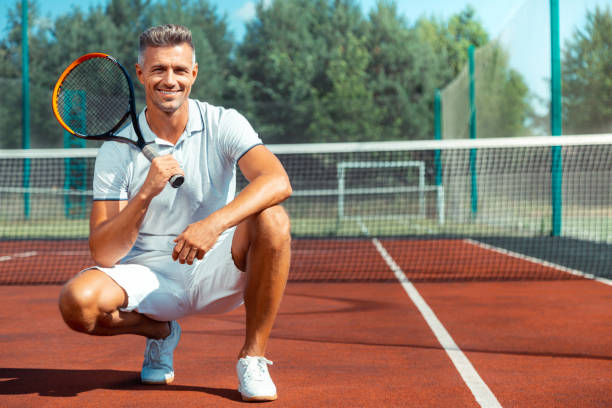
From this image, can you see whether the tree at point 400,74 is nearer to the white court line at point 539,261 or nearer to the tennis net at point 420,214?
the tennis net at point 420,214

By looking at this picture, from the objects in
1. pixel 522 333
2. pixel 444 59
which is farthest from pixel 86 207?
pixel 444 59

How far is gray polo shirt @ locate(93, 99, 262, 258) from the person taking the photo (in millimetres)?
3090

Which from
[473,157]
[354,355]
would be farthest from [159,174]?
[473,157]

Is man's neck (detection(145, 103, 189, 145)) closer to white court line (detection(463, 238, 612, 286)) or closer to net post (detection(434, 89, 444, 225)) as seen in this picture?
white court line (detection(463, 238, 612, 286))

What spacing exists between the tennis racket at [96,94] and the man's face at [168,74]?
22cm

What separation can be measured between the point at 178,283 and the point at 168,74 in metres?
0.80

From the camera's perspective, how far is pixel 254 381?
2.91m

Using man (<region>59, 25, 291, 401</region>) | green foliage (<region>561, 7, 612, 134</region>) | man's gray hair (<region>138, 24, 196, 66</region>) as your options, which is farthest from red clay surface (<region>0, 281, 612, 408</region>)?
green foliage (<region>561, 7, 612, 134</region>)

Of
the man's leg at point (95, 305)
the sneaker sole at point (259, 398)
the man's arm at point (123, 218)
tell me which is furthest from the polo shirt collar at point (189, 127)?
the sneaker sole at point (259, 398)

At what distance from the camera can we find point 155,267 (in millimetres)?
3098

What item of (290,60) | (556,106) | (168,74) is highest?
(290,60)

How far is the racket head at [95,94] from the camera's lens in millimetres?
3533

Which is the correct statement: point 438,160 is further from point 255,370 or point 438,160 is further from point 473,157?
point 255,370

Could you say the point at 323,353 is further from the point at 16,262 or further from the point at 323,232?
the point at 323,232
